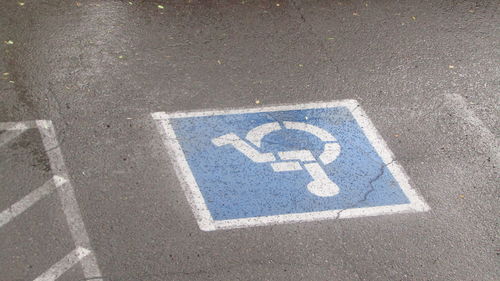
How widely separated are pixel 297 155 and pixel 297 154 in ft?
0.05

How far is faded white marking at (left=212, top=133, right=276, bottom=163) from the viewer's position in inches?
270

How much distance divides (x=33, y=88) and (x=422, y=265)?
14.5 feet

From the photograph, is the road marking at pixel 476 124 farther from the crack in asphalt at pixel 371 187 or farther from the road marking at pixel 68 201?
the road marking at pixel 68 201

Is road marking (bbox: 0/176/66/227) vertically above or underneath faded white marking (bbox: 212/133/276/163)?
underneath

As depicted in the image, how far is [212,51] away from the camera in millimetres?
8320

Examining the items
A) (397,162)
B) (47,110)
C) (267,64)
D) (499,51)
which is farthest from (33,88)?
(499,51)

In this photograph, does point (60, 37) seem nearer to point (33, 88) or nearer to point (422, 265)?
point (33, 88)

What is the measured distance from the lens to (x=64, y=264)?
5.57 m

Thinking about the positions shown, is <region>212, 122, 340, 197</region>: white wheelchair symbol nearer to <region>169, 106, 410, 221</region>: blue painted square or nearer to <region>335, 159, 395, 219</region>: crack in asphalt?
<region>169, 106, 410, 221</region>: blue painted square

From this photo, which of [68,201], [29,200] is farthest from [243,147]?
[29,200]

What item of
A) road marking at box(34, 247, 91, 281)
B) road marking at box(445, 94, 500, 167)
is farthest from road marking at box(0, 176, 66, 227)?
road marking at box(445, 94, 500, 167)

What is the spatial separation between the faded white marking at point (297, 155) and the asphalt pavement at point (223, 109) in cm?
83

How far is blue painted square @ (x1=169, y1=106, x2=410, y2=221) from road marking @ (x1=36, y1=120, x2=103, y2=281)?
3.74 feet

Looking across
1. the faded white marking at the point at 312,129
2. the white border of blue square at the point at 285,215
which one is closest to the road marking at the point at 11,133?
the white border of blue square at the point at 285,215
